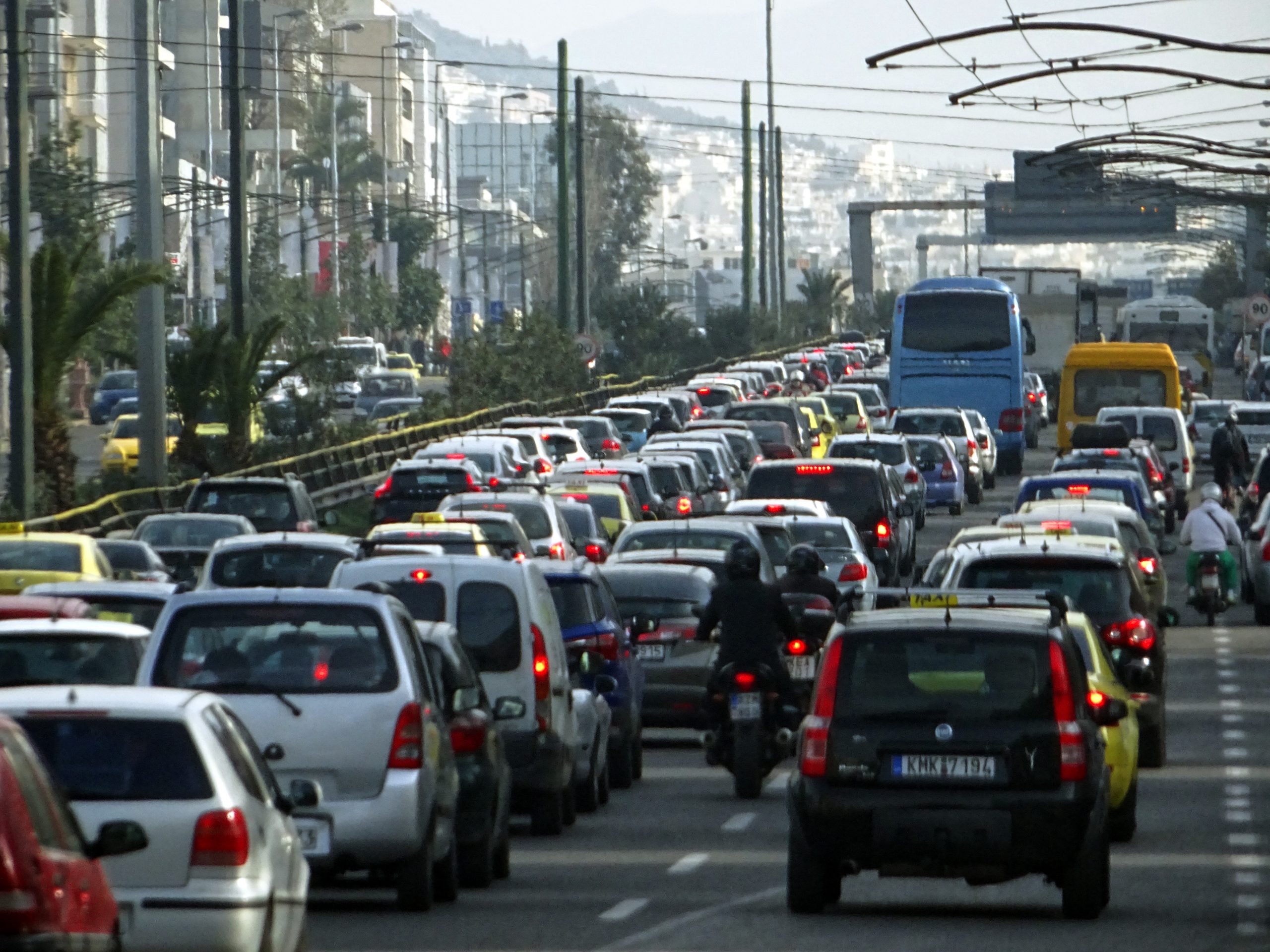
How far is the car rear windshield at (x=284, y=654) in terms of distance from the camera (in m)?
13.1

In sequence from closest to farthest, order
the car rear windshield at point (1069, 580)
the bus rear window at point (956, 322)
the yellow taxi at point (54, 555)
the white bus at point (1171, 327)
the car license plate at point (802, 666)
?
the car rear windshield at point (1069, 580)
the car license plate at point (802, 666)
the yellow taxi at point (54, 555)
the bus rear window at point (956, 322)
the white bus at point (1171, 327)

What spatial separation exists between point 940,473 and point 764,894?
113ft

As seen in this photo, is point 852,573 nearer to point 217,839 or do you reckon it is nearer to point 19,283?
point 19,283

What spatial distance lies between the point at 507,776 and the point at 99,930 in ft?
22.7

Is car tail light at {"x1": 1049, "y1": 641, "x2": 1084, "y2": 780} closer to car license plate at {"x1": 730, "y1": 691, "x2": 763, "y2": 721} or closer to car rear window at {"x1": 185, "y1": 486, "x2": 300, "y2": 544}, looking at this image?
car license plate at {"x1": 730, "y1": 691, "x2": 763, "y2": 721}

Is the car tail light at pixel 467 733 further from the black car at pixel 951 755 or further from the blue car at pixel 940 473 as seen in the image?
the blue car at pixel 940 473

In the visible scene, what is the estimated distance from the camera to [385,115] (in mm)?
186000

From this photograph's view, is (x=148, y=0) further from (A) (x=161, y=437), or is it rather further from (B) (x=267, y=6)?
(B) (x=267, y=6)

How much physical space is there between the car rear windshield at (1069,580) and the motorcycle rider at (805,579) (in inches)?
95.9

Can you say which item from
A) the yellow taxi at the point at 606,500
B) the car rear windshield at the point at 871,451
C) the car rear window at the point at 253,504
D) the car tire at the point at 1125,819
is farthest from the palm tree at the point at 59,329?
the car tire at the point at 1125,819

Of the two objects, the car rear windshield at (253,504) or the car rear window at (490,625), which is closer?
the car rear window at (490,625)

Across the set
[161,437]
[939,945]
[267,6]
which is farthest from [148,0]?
[267,6]

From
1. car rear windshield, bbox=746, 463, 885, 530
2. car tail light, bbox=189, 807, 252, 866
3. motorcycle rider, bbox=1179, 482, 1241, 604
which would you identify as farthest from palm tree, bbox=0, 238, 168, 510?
car tail light, bbox=189, 807, 252, 866

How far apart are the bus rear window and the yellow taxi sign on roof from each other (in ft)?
144
